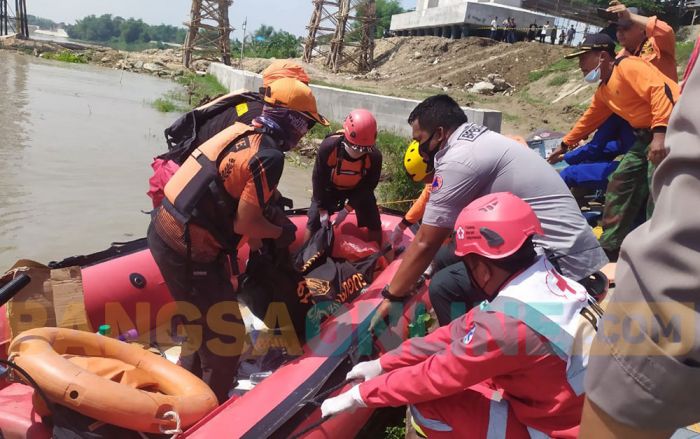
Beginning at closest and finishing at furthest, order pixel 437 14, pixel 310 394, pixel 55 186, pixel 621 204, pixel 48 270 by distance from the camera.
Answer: pixel 310 394
pixel 48 270
pixel 621 204
pixel 55 186
pixel 437 14

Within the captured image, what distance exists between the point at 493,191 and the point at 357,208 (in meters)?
1.81

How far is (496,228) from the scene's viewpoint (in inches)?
69.7

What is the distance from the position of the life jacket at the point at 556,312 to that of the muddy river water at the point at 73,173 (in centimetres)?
465

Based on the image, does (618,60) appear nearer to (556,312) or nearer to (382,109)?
(556,312)

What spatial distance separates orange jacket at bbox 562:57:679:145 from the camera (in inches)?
139

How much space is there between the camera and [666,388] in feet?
2.20

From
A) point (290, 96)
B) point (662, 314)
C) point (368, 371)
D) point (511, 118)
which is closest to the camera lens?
point (662, 314)

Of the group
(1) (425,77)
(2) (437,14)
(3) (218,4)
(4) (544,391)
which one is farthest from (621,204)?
(3) (218,4)

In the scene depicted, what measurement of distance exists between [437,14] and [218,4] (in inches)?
488

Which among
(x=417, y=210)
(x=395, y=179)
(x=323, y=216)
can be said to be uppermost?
(x=417, y=210)

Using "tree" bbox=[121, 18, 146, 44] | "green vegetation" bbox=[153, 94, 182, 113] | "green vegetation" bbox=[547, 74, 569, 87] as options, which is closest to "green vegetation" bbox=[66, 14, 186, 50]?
"tree" bbox=[121, 18, 146, 44]

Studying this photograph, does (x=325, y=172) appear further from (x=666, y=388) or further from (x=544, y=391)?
(x=666, y=388)

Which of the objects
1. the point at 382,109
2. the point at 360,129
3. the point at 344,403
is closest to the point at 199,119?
the point at 360,129

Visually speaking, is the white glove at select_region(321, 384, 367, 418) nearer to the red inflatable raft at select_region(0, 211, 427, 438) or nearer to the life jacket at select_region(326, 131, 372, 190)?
the red inflatable raft at select_region(0, 211, 427, 438)
